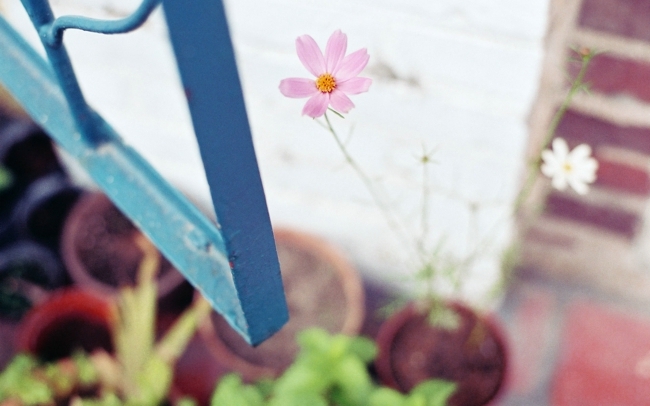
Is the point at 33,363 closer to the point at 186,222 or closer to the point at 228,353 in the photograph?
the point at 228,353

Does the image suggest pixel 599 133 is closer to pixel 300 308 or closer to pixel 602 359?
pixel 602 359

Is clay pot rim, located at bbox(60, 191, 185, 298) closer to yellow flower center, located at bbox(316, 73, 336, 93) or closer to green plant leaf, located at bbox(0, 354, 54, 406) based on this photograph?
green plant leaf, located at bbox(0, 354, 54, 406)

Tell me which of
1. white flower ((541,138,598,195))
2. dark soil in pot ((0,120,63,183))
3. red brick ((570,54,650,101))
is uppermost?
white flower ((541,138,598,195))


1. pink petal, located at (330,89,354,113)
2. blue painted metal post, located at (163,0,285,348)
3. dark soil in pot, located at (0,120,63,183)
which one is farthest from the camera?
dark soil in pot, located at (0,120,63,183)

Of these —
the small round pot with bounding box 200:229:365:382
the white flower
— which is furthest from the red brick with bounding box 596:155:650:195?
the small round pot with bounding box 200:229:365:382

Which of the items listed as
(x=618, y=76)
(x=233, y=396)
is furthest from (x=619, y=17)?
(x=233, y=396)

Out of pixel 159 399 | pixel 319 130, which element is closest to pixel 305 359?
pixel 159 399
